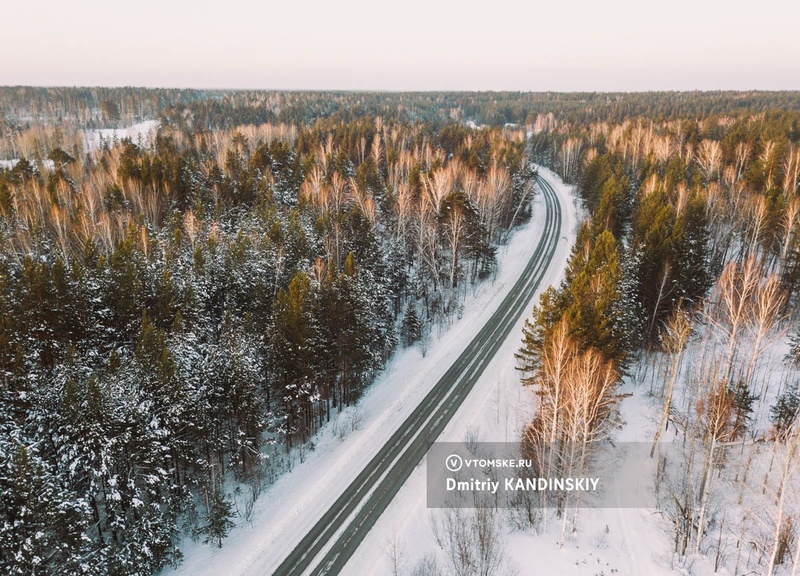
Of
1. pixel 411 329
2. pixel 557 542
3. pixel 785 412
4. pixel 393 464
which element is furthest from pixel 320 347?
pixel 785 412

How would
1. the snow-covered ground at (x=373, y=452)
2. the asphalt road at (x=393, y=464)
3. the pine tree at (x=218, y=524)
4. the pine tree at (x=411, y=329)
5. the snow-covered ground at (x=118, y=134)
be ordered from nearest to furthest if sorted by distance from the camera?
1. the asphalt road at (x=393, y=464)
2. the snow-covered ground at (x=373, y=452)
3. the pine tree at (x=218, y=524)
4. the pine tree at (x=411, y=329)
5. the snow-covered ground at (x=118, y=134)

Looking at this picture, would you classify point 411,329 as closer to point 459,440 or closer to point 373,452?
point 459,440

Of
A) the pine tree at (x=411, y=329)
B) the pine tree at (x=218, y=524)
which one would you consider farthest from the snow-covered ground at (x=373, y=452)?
the pine tree at (x=411, y=329)

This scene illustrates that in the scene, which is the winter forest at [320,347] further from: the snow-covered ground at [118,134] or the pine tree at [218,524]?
the snow-covered ground at [118,134]

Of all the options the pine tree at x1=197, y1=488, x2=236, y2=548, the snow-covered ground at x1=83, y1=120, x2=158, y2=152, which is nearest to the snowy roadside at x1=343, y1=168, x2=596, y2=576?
the pine tree at x1=197, y1=488, x2=236, y2=548

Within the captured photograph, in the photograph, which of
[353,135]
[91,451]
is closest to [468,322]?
[91,451]

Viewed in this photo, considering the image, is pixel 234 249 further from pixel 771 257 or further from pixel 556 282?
pixel 771 257
